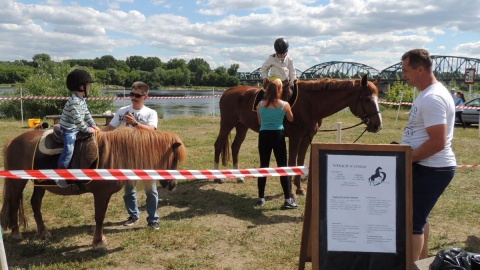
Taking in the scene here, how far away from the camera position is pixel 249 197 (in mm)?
6594

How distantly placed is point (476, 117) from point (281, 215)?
52.3ft

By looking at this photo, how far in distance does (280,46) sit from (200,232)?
3.49 m

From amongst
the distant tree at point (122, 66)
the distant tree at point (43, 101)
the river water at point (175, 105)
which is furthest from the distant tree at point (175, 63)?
the distant tree at point (43, 101)

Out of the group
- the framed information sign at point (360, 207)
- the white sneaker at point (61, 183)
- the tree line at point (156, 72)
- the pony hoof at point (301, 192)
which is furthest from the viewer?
the tree line at point (156, 72)

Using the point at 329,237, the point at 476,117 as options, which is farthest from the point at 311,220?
the point at 476,117

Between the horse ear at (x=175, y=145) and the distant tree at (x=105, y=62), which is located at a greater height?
the distant tree at (x=105, y=62)

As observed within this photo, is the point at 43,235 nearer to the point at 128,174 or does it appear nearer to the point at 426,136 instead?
the point at 128,174

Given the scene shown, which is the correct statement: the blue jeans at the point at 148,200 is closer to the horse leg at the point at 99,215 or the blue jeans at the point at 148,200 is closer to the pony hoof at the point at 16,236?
the horse leg at the point at 99,215

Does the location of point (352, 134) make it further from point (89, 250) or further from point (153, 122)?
point (89, 250)

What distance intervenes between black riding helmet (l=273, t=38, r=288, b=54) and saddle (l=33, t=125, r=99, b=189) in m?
3.72

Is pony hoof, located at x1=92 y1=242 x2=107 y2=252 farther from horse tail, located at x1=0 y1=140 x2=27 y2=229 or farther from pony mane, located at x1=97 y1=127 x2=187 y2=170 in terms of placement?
horse tail, located at x1=0 y1=140 x2=27 y2=229

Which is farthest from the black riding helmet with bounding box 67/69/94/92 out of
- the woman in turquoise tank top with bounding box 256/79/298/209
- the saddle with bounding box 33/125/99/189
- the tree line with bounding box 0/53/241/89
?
the tree line with bounding box 0/53/241/89

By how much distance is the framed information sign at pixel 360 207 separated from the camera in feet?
9.90

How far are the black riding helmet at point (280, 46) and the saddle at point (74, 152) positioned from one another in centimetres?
372
